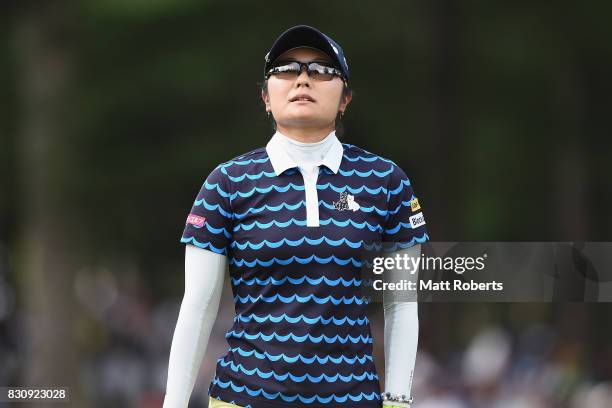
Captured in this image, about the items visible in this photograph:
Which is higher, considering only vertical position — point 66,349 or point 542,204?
point 542,204

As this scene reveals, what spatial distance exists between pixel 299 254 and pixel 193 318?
18.2 inches

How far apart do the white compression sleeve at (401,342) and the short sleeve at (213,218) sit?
2.03ft

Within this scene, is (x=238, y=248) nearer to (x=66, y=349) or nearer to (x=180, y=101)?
(x=66, y=349)

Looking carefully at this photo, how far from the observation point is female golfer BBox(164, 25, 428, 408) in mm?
4145

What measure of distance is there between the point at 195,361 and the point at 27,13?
32.5 ft

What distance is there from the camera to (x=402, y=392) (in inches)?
170

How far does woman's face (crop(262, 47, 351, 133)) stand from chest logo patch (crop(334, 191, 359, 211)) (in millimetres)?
283

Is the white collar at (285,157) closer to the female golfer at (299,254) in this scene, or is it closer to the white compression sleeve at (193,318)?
the female golfer at (299,254)

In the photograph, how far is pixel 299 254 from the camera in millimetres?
4137

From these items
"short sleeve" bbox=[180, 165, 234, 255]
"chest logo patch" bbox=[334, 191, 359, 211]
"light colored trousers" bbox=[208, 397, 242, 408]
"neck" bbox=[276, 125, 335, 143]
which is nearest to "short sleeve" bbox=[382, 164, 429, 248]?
"chest logo patch" bbox=[334, 191, 359, 211]

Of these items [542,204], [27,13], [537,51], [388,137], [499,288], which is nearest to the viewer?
[499,288]

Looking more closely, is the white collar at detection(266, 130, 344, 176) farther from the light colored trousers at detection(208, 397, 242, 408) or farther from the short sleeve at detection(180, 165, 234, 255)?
the light colored trousers at detection(208, 397, 242, 408)

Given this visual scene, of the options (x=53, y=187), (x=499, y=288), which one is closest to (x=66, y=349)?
(x=53, y=187)

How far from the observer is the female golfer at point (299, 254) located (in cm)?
414
